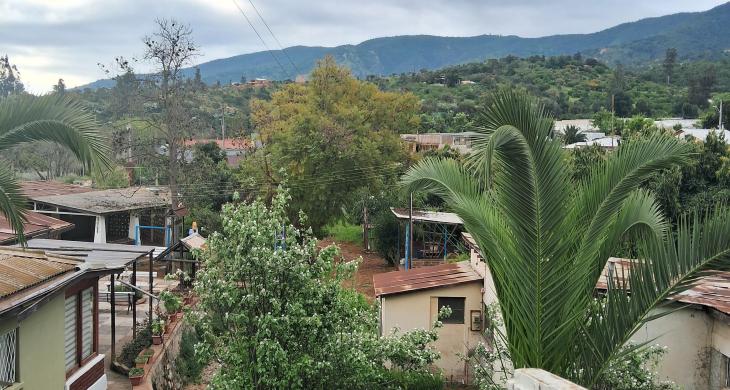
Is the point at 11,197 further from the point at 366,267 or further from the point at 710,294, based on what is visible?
the point at 366,267

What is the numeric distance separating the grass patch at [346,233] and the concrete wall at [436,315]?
1936cm

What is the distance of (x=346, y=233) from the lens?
37.3m

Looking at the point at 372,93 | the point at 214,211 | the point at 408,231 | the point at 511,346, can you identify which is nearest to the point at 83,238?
the point at 214,211

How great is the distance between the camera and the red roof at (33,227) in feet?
51.0

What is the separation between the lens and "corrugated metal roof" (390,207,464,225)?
24.5 metres

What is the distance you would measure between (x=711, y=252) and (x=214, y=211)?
29.5 meters

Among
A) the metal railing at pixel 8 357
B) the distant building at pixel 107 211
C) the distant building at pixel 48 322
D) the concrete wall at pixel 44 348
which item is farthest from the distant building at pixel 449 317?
the distant building at pixel 107 211

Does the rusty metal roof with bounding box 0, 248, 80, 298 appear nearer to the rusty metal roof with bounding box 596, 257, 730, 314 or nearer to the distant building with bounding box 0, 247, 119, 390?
the distant building with bounding box 0, 247, 119, 390

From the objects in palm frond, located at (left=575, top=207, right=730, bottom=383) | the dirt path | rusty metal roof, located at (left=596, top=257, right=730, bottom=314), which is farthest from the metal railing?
the dirt path

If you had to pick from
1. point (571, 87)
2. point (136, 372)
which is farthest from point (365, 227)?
point (571, 87)

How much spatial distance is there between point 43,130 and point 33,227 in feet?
32.0

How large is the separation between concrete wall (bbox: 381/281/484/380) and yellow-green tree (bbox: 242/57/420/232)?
1359 cm

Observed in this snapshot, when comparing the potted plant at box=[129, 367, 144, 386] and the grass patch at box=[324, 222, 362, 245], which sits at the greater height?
the potted plant at box=[129, 367, 144, 386]

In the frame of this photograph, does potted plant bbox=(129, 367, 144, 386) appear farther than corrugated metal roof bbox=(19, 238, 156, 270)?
No
